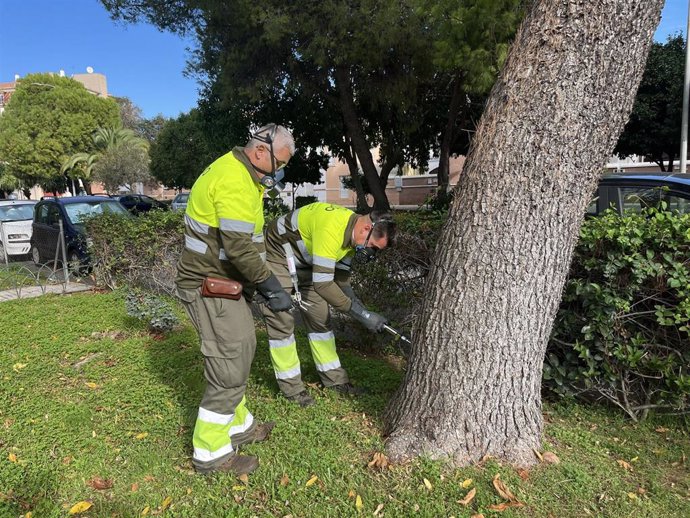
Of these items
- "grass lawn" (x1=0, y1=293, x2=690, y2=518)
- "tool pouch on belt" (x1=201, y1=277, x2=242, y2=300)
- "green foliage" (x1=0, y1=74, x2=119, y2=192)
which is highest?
"green foliage" (x1=0, y1=74, x2=119, y2=192)

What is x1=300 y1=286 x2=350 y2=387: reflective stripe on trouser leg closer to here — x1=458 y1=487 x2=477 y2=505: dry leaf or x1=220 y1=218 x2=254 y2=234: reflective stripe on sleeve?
x1=220 y1=218 x2=254 y2=234: reflective stripe on sleeve

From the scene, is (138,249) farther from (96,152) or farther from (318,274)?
(96,152)

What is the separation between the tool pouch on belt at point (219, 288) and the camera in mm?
2701

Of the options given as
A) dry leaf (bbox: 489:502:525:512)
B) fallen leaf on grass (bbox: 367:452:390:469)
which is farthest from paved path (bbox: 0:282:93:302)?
dry leaf (bbox: 489:502:525:512)

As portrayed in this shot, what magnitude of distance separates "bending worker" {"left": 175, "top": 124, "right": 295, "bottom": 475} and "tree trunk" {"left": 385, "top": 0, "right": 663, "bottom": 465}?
92 centimetres

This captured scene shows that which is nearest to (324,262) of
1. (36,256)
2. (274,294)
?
(274,294)

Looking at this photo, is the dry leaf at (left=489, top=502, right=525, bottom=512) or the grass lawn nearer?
the dry leaf at (left=489, top=502, right=525, bottom=512)

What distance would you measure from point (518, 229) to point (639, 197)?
1.88 metres

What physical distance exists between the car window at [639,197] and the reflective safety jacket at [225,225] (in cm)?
232

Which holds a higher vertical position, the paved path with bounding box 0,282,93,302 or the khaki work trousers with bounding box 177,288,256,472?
the khaki work trousers with bounding box 177,288,256,472

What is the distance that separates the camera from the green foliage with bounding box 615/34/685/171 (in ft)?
49.6

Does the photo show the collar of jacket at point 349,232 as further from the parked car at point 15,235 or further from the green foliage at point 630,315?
the parked car at point 15,235

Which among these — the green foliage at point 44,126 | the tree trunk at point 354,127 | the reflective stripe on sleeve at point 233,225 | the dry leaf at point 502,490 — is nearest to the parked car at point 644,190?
the dry leaf at point 502,490

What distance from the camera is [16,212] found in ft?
41.9
